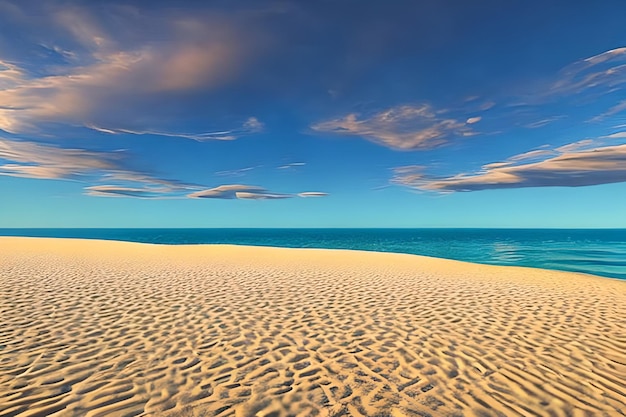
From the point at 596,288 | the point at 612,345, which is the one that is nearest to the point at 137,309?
the point at 612,345

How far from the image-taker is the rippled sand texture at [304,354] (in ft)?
16.7

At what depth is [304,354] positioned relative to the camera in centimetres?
697

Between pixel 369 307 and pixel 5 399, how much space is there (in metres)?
9.29

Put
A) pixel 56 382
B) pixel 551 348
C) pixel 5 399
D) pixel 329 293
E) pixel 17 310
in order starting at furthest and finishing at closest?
pixel 329 293 < pixel 17 310 < pixel 551 348 < pixel 56 382 < pixel 5 399

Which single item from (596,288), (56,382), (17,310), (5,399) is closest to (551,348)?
(56,382)

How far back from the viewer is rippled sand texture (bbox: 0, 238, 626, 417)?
16.7 ft

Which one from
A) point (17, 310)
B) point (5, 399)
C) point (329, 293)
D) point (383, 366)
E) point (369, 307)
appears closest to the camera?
point (5, 399)

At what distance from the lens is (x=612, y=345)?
791 centimetres

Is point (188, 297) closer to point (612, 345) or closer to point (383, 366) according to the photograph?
point (383, 366)

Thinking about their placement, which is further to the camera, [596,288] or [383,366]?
[596,288]

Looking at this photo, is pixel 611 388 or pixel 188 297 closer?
pixel 611 388

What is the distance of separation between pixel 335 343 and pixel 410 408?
9.31 feet

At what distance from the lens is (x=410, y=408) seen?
503 centimetres

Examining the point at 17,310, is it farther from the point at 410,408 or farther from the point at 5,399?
the point at 410,408
